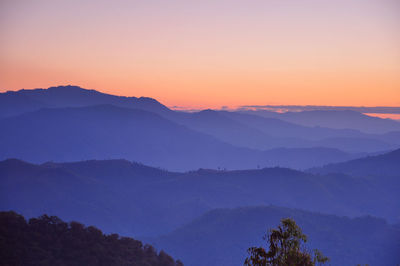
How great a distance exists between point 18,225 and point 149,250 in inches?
1190

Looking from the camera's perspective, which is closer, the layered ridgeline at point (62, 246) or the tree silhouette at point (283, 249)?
the tree silhouette at point (283, 249)

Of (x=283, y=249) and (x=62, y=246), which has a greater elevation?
(x=283, y=249)

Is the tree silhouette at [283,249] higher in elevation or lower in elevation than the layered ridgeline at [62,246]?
higher

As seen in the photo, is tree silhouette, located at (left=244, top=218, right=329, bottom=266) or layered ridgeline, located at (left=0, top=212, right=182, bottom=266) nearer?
tree silhouette, located at (left=244, top=218, right=329, bottom=266)

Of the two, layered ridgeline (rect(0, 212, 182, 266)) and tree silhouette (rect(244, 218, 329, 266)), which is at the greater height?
tree silhouette (rect(244, 218, 329, 266))

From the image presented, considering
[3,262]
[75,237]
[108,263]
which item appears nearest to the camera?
[3,262]

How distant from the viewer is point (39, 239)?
93875 millimetres

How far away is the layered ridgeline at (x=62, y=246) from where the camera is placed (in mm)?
85375

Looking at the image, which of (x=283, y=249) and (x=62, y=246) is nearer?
(x=283, y=249)

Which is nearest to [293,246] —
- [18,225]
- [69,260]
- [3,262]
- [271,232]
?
[271,232]

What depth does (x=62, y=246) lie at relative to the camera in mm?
95375

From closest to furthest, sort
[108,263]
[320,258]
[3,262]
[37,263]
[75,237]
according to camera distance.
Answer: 1. [320,258]
2. [3,262]
3. [37,263]
4. [108,263]
5. [75,237]

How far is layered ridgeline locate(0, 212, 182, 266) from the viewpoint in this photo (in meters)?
85.4

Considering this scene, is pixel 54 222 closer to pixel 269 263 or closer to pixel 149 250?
pixel 149 250
